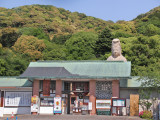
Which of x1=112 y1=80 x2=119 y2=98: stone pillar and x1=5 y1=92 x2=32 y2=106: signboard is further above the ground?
x1=112 y1=80 x2=119 y2=98: stone pillar

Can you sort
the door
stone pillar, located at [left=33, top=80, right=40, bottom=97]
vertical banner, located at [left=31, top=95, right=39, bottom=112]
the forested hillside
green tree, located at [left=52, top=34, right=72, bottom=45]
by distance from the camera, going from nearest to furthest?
the door → vertical banner, located at [left=31, top=95, right=39, bottom=112] → stone pillar, located at [left=33, top=80, right=40, bottom=97] → the forested hillside → green tree, located at [left=52, top=34, right=72, bottom=45]

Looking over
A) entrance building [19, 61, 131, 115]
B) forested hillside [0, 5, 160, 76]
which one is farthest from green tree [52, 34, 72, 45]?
entrance building [19, 61, 131, 115]

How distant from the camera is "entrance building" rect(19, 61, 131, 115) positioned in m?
30.2

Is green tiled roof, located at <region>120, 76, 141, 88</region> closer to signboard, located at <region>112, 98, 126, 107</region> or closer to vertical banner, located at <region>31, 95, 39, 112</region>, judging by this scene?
signboard, located at <region>112, 98, 126, 107</region>

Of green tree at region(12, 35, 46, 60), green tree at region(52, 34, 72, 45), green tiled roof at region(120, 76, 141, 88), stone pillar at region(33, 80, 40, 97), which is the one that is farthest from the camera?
green tree at region(52, 34, 72, 45)

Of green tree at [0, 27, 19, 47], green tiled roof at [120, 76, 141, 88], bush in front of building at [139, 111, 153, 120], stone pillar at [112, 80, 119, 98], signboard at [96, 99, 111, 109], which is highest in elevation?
green tree at [0, 27, 19, 47]

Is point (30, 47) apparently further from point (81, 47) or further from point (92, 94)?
point (92, 94)

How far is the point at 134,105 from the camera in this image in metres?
28.7

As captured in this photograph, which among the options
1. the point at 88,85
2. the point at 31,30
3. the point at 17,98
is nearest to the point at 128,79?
the point at 88,85

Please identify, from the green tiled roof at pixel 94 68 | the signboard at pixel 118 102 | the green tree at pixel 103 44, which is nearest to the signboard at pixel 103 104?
the signboard at pixel 118 102

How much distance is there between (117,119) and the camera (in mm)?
25125

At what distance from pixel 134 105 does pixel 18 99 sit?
11646 mm

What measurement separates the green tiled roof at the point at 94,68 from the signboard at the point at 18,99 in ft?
8.65

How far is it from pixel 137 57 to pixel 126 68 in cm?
1612
